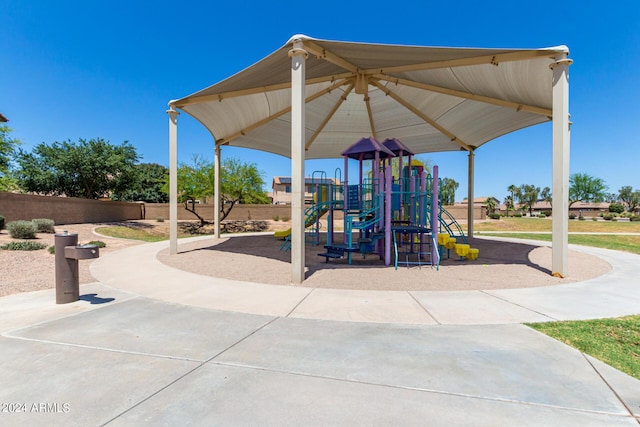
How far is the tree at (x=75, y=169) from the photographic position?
102 feet

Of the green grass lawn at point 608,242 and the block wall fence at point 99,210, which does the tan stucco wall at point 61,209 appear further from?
the green grass lawn at point 608,242

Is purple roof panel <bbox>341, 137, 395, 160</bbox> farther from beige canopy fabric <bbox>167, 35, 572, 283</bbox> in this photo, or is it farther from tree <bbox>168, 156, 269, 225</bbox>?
tree <bbox>168, 156, 269, 225</bbox>

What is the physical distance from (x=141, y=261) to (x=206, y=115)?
23.4ft

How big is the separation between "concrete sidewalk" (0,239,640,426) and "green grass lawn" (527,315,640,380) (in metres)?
0.22

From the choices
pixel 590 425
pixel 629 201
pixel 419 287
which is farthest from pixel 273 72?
pixel 629 201

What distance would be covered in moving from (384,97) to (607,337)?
1397 centimetres

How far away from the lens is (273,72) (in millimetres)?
10320

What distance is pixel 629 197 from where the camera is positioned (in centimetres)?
11556

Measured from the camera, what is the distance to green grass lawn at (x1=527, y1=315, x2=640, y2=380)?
387cm

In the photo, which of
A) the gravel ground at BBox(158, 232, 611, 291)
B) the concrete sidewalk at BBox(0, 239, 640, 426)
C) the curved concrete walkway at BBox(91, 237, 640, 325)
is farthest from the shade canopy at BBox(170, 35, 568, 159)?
the concrete sidewalk at BBox(0, 239, 640, 426)

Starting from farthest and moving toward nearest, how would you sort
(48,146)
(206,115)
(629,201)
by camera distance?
(629,201)
(48,146)
(206,115)

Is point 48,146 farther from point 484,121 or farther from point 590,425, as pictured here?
point 590,425

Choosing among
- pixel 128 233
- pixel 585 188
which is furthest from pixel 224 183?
pixel 585 188

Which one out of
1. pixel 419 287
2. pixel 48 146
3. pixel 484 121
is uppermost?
pixel 48 146
